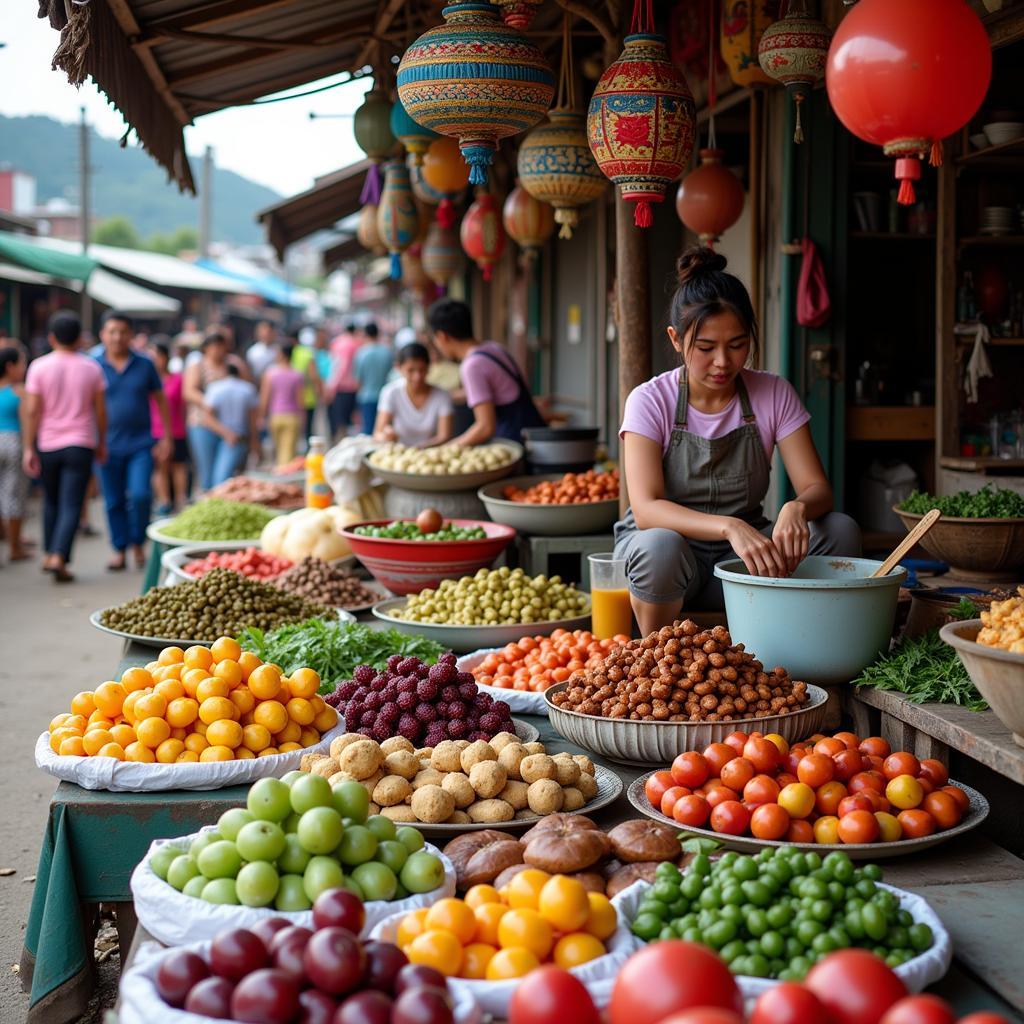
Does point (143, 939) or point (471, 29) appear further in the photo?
point (471, 29)

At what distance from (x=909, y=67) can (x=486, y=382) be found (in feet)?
14.8

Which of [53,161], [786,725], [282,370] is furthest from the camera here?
[53,161]

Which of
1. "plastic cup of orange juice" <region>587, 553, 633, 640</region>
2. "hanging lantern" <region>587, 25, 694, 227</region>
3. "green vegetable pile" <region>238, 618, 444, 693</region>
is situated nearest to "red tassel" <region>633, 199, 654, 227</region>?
"hanging lantern" <region>587, 25, 694, 227</region>

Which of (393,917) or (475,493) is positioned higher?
(475,493)

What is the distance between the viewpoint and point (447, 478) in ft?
20.0

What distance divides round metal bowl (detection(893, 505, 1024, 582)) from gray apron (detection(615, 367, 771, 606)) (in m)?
0.72

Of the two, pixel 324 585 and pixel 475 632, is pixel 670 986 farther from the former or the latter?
pixel 324 585

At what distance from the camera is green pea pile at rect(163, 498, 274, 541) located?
659 cm

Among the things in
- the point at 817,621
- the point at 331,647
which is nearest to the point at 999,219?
the point at 817,621

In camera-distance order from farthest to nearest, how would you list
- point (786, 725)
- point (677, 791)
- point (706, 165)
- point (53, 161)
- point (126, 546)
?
point (53, 161) < point (126, 546) < point (706, 165) < point (786, 725) < point (677, 791)

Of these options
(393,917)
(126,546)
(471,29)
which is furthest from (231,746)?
A: (126,546)

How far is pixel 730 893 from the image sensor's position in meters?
1.99

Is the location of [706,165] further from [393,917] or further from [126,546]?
[126,546]

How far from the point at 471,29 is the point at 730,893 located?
9.20 ft
